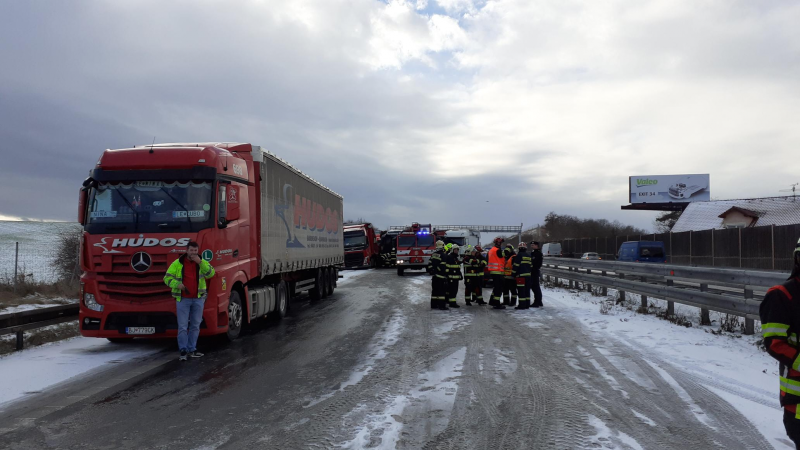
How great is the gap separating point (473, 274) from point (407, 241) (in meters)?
15.0

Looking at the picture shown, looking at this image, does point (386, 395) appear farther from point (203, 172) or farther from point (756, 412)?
point (203, 172)

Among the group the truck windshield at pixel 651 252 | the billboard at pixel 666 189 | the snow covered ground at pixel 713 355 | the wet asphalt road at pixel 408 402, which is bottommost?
the wet asphalt road at pixel 408 402

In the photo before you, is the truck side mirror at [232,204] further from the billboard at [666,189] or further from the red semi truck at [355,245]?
the billboard at [666,189]

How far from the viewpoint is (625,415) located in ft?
16.9

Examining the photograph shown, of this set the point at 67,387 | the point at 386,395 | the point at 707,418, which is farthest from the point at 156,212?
the point at 707,418

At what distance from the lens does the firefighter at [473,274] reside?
1486 centimetres

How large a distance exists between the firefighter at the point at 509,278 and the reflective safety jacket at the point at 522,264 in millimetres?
351

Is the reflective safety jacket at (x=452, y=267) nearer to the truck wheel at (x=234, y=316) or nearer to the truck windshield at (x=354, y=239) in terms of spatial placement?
the truck wheel at (x=234, y=316)

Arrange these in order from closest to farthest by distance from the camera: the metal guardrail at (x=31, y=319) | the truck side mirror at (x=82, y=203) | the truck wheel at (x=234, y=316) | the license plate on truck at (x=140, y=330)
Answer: the metal guardrail at (x=31, y=319)
the license plate on truck at (x=140, y=330)
the truck side mirror at (x=82, y=203)
the truck wheel at (x=234, y=316)

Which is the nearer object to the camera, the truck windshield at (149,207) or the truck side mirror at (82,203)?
the truck windshield at (149,207)

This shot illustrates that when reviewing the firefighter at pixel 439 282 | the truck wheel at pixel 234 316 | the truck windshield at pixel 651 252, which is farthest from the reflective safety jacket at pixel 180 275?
the truck windshield at pixel 651 252

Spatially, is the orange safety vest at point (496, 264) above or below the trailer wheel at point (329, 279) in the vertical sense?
above

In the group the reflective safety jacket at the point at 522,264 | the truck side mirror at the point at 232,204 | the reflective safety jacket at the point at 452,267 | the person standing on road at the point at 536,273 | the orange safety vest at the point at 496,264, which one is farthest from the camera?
the reflective safety jacket at the point at 452,267

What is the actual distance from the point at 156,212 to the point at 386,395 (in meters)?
5.09
